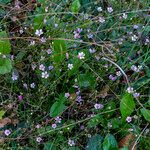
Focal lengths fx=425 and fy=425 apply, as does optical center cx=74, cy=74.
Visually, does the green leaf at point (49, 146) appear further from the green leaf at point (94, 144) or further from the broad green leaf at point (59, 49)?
the broad green leaf at point (59, 49)

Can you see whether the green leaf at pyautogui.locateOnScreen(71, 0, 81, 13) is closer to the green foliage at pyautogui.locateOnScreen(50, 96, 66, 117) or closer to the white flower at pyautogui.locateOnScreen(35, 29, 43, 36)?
the white flower at pyautogui.locateOnScreen(35, 29, 43, 36)

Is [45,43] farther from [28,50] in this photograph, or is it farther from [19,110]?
[19,110]

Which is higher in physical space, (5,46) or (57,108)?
(5,46)

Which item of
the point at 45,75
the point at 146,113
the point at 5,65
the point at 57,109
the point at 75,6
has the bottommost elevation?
the point at 146,113

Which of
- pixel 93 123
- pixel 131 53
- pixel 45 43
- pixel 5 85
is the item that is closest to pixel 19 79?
pixel 5 85

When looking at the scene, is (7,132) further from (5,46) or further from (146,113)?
(146,113)

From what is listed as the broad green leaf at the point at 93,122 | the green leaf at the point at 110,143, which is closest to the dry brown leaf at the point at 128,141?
the green leaf at the point at 110,143

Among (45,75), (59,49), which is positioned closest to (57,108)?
(45,75)

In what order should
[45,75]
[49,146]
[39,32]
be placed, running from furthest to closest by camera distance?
1. [39,32]
2. [45,75]
3. [49,146]
